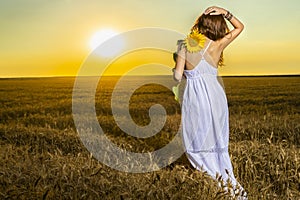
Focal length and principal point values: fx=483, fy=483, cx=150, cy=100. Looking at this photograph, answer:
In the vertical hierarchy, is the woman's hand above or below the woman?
above

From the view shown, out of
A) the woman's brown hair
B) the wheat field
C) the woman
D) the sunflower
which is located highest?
the woman's brown hair

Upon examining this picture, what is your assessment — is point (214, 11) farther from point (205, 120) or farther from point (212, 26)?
point (205, 120)

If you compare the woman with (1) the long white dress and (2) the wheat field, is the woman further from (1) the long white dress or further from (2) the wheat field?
(2) the wheat field

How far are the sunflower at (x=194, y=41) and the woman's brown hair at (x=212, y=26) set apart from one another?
131mm

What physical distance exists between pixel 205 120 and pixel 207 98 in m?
0.25

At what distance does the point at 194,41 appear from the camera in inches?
195

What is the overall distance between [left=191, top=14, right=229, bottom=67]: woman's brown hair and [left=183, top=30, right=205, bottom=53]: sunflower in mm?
131

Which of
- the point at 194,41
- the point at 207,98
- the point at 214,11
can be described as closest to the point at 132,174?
the point at 207,98

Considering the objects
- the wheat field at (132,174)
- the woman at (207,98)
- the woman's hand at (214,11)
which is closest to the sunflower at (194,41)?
the woman at (207,98)

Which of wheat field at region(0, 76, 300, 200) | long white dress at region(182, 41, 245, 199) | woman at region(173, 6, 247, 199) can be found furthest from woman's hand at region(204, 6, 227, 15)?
wheat field at region(0, 76, 300, 200)

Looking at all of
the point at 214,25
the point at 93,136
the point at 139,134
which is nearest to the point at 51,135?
the point at 93,136

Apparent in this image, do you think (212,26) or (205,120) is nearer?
(212,26)

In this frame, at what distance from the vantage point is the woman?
5.07 m

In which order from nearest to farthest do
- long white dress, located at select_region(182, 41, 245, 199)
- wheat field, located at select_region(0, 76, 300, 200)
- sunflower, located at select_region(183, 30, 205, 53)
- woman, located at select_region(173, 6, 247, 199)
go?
1. wheat field, located at select_region(0, 76, 300, 200)
2. sunflower, located at select_region(183, 30, 205, 53)
3. woman, located at select_region(173, 6, 247, 199)
4. long white dress, located at select_region(182, 41, 245, 199)
